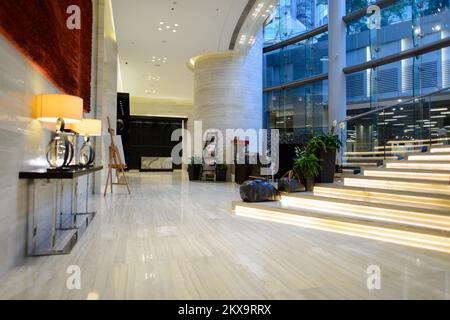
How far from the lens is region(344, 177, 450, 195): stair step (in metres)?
4.59

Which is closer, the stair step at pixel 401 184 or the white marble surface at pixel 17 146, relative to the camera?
the white marble surface at pixel 17 146

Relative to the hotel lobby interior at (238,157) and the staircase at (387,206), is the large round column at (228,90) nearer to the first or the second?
the hotel lobby interior at (238,157)

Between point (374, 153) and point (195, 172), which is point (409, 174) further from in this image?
point (195, 172)

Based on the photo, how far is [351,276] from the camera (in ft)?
8.27

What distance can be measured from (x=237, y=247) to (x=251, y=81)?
10.7 meters

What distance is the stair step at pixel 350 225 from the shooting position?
11.2ft

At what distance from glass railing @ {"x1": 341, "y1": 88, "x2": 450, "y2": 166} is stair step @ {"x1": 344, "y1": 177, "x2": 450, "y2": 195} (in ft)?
5.76

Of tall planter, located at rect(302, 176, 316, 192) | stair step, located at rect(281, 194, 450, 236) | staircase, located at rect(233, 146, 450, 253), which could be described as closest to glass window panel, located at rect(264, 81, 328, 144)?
tall planter, located at rect(302, 176, 316, 192)

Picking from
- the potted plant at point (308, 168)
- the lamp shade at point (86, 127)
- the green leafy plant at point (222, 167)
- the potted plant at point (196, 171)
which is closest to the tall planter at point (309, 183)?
the potted plant at point (308, 168)

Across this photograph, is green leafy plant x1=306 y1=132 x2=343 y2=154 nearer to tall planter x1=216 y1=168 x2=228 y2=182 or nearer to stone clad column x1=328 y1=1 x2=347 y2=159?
stone clad column x1=328 y1=1 x2=347 y2=159

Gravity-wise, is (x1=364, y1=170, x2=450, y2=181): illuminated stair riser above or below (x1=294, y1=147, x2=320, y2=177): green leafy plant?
below

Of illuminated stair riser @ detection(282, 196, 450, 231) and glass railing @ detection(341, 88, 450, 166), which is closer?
illuminated stair riser @ detection(282, 196, 450, 231)
